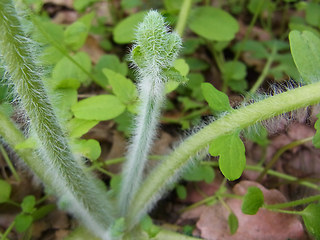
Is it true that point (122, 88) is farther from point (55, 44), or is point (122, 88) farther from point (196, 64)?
point (196, 64)

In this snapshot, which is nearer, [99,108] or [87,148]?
[87,148]

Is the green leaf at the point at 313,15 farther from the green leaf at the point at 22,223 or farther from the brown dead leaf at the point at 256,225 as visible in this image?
the green leaf at the point at 22,223

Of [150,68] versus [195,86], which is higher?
[150,68]

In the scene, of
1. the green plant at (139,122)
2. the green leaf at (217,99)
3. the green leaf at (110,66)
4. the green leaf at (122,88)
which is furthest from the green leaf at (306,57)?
the green leaf at (110,66)

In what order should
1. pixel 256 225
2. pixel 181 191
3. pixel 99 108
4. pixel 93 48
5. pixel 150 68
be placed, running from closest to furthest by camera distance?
1. pixel 150 68
2. pixel 99 108
3. pixel 256 225
4. pixel 181 191
5. pixel 93 48

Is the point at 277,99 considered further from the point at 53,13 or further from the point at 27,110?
the point at 53,13

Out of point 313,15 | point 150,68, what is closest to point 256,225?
point 150,68

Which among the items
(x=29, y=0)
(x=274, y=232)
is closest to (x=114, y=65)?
(x=29, y=0)

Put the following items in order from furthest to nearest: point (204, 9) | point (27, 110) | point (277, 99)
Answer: point (204, 9) < point (277, 99) < point (27, 110)
